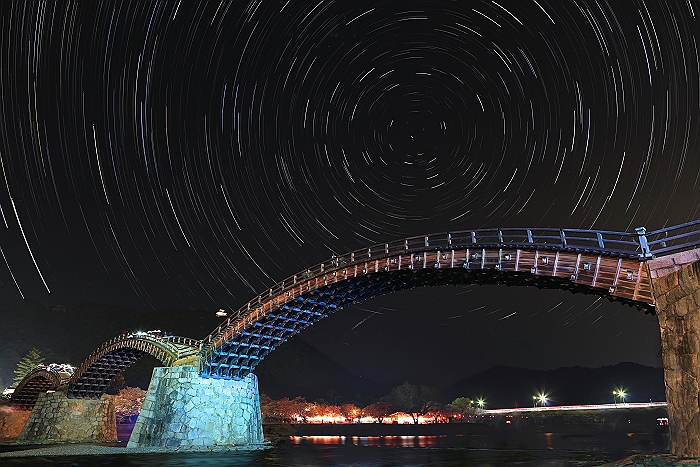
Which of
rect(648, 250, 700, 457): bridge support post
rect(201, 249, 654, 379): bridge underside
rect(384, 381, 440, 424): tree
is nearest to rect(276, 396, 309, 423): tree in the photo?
rect(384, 381, 440, 424): tree

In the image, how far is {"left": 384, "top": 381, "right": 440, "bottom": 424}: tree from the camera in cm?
16300

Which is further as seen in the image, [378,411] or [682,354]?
[378,411]

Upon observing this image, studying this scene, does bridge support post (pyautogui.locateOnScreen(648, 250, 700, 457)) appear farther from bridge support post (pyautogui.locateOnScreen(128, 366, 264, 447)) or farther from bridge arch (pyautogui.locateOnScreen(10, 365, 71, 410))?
bridge arch (pyautogui.locateOnScreen(10, 365, 71, 410))

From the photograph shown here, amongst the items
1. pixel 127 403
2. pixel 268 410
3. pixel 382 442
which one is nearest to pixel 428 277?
pixel 382 442

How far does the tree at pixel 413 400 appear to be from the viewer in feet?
535

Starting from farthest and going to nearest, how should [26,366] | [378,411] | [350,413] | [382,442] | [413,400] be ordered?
[413,400], [378,411], [350,413], [26,366], [382,442]

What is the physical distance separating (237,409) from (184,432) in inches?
191

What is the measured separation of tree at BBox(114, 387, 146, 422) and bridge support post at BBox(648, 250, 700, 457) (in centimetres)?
11609

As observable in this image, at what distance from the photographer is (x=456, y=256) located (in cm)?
3397

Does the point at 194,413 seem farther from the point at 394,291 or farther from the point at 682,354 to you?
the point at 682,354

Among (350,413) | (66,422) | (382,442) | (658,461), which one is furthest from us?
(350,413)

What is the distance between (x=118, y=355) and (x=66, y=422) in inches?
459

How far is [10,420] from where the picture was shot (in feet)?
260

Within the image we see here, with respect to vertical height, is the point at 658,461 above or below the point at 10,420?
below
